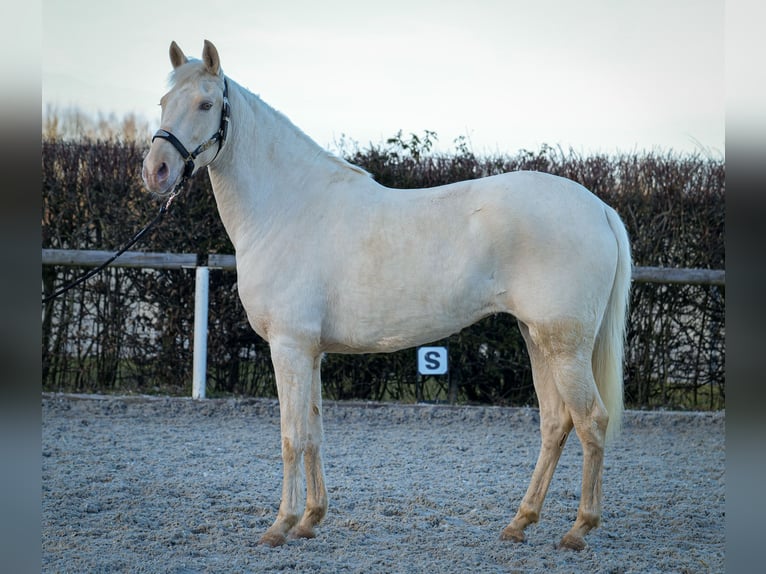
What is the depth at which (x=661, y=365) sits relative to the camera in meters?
7.23

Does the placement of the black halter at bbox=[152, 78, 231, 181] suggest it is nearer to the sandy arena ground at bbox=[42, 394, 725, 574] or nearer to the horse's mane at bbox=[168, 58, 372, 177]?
the horse's mane at bbox=[168, 58, 372, 177]

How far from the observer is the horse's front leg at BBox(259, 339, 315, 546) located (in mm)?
3299

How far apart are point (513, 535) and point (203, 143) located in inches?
97.5

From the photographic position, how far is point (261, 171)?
3.59m

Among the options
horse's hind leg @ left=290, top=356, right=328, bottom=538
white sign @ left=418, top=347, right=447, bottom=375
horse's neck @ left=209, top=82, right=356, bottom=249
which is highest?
horse's neck @ left=209, top=82, right=356, bottom=249

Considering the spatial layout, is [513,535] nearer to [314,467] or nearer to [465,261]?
[314,467]

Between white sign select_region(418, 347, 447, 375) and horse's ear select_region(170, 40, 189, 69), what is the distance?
3.97 m

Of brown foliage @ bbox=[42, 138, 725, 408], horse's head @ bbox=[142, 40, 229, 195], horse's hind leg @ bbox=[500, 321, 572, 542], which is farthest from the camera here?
brown foliage @ bbox=[42, 138, 725, 408]

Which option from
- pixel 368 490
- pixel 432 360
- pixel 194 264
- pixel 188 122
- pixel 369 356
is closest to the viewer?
pixel 188 122

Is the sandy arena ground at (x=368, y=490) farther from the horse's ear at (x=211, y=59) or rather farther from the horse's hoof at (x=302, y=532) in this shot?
the horse's ear at (x=211, y=59)

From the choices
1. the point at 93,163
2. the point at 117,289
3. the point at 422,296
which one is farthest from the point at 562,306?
the point at 93,163

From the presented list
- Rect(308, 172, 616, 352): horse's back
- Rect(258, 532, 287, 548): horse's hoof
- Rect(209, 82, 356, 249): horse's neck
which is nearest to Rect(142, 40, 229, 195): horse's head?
Rect(209, 82, 356, 249): horse's neck

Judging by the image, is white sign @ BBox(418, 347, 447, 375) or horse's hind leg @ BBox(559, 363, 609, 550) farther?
white sign @ BBox(418, 347, 447, 375)

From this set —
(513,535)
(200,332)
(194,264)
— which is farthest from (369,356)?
(513,535)
